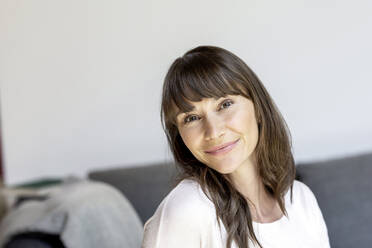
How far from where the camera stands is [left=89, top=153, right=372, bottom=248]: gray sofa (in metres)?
1.25

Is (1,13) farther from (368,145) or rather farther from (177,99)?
(368,145)

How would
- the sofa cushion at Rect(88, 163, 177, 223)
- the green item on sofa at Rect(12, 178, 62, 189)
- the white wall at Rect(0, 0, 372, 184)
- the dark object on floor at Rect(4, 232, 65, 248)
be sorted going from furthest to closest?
the green item on sofa at Rect(12, 178, 62, 189) → the sofa cushion at Rect(88, 163, 177, 223) → the dark object on floor at Rect(4, 232, 65, 248) → the white wall at Rect(0, 0, 372, 184)

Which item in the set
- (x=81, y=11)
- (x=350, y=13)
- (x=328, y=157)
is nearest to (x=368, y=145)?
(x=328, y=157)

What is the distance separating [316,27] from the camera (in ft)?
3.88

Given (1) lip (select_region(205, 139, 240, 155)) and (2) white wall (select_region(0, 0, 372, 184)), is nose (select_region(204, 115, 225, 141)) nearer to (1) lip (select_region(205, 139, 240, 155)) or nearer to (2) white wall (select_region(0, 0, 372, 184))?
(1) lip (select_region(205, 139, 240, 155))

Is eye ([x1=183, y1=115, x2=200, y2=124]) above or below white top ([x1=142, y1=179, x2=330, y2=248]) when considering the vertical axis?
above

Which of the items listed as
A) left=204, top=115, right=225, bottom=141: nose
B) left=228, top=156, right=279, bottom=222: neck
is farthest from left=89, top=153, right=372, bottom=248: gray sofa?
left=204, top=115, right=225, bottom=141: nose

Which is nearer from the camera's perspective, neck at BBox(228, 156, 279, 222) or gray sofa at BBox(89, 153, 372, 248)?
neck at BBox(228, 156, 279, 222)

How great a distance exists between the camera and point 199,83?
787 millimetres

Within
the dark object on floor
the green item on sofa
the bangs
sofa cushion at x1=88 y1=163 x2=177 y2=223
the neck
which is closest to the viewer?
the bangs

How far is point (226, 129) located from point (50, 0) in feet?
3.35

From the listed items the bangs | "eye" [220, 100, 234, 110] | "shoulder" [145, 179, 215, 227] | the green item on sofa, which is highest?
the bangs

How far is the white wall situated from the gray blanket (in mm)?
235

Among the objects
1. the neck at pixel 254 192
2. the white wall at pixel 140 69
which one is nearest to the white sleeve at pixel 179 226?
the neck at pixel 254 192
